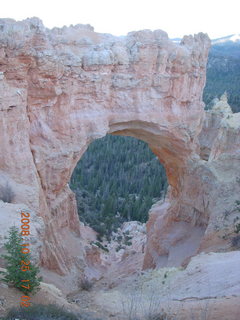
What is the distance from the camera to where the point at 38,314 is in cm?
482

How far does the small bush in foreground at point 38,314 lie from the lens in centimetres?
464

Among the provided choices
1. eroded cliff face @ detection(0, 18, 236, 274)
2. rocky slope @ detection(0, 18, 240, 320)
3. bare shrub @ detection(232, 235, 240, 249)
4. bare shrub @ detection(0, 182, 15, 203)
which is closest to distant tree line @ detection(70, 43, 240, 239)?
rocky slope @ detection(0, 18, 240, 320)

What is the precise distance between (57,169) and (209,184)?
5.94 metres

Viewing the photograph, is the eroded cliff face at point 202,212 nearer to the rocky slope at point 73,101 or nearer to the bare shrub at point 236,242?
the bare shrub at point 236,242

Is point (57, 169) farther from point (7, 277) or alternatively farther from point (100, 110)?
point (7, 277)

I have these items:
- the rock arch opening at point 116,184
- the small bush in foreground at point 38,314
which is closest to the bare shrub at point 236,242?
the small bush in foreground at point 38,314

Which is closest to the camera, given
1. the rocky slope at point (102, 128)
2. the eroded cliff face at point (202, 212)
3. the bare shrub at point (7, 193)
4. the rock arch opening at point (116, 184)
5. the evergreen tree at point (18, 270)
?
the evergreen tree at point (18, 270)

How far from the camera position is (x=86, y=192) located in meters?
26.5

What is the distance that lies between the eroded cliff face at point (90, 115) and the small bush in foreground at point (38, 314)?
11.5ft

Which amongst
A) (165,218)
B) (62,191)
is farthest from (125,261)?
(62,191)

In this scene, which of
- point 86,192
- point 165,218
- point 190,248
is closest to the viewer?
point 190,248

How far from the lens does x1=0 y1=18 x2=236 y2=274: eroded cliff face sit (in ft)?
32.5

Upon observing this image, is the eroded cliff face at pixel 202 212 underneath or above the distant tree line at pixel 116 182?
above

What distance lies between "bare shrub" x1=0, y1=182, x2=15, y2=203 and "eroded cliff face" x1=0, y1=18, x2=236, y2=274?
0.68 feet
